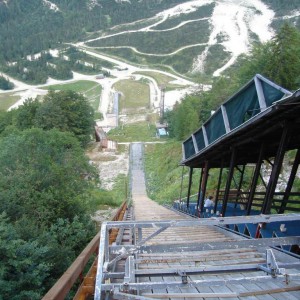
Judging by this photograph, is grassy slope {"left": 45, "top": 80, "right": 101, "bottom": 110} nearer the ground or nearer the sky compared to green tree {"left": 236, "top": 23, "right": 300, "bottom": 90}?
nearer the sky

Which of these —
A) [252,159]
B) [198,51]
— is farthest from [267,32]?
[252,159]

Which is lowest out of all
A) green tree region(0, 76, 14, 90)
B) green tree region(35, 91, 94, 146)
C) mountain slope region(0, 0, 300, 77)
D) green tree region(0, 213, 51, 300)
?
green tree region(0, 213, 51, 300)

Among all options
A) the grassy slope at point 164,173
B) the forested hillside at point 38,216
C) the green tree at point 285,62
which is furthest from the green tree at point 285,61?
the forested hillside at point 38,216

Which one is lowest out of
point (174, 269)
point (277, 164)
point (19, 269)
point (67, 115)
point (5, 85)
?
point (19, 269)

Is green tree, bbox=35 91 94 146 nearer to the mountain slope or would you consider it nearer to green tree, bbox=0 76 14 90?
the mountain slope

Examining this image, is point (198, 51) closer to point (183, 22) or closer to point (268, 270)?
point (183, 22)

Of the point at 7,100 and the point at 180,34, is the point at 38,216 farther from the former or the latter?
the point at 180,34

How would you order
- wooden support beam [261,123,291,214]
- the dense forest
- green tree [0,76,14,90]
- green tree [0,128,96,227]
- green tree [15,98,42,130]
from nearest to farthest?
wooden support beam [261,123,291,214]
the dense forest
green tree [0,128,96,227]
green tree [15,98,42,130]
green tree [0,76,14,90]

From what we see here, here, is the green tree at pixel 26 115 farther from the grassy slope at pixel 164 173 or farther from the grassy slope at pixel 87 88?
the grassy slope at pixel 87 88

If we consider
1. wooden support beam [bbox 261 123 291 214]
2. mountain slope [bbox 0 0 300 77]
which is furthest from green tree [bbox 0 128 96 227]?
mountain slope [bbox 0 0 300 77]

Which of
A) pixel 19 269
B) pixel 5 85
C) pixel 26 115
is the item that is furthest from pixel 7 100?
pixel 19 269

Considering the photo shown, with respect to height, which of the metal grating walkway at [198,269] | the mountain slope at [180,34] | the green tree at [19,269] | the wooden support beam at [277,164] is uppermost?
the mountain slope at [180,34]

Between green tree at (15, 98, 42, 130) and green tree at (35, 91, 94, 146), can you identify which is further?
green tree at (15, 98, 42, 130)

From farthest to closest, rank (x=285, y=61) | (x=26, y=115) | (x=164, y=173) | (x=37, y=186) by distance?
(x=26, y=115) < (x=164, y=173) < (x=285, y=61) < (x=37, y=186)
